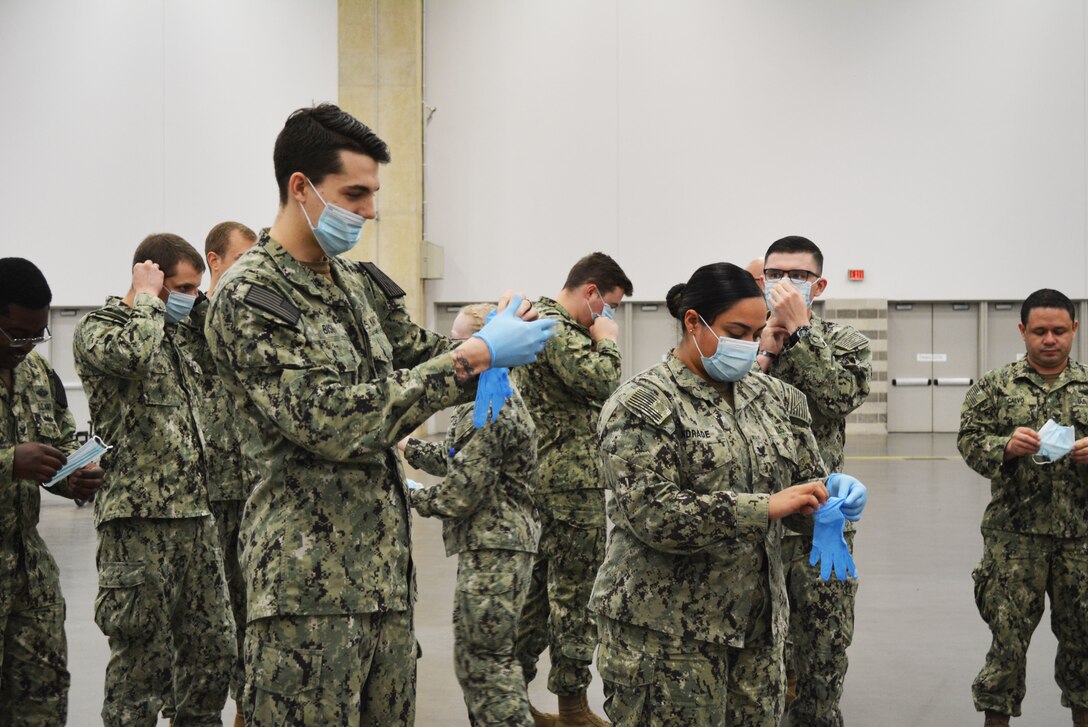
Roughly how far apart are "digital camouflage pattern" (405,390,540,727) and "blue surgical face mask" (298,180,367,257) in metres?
1.59

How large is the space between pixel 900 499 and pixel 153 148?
12538 mm

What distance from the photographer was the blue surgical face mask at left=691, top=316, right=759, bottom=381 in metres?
3.15

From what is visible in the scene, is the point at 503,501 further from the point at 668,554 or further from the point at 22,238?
the point at 22,238

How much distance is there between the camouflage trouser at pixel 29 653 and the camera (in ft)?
12.2

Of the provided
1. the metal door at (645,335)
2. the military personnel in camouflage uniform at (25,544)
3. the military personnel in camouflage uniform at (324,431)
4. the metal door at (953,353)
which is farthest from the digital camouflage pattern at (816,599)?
the metal door at (953,353)

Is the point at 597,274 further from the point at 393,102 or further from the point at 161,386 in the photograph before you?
the point at 393,102

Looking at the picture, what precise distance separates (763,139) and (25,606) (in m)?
14.5

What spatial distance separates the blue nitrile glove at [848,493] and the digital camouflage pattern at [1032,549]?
1.96 m

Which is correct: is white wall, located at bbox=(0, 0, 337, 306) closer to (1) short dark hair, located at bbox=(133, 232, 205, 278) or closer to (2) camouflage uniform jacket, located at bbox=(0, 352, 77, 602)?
(1) short dark hair, located at bbox=(133, 232, 205, 278)

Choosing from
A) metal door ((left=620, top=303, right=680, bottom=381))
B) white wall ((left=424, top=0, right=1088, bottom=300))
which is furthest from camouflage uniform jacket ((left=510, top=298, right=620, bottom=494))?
metal door ((left=620, top=303, right=680, bottom=381))

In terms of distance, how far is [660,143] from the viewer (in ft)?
55.5

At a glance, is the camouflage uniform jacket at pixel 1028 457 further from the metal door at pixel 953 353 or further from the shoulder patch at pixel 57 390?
the metal door at pixel 953 353

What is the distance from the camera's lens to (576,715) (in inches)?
197

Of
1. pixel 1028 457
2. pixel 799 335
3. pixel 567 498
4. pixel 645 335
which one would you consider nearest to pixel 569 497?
pixel 567 498
